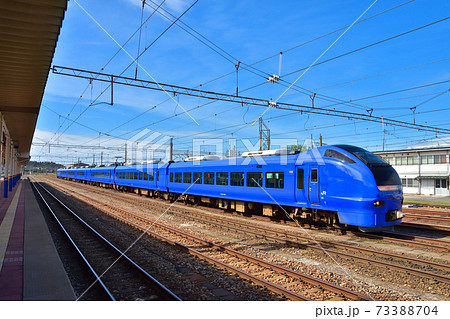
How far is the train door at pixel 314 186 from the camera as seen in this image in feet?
37.0

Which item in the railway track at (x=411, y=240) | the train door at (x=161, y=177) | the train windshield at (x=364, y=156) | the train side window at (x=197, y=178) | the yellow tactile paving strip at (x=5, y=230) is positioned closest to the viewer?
the yellow tactile paving strip at (x=5, y=230)

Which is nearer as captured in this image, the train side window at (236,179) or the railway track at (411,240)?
the railway track at (411,240)

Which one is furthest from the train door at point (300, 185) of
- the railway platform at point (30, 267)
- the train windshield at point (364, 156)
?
the railway platform at point (30, 267)

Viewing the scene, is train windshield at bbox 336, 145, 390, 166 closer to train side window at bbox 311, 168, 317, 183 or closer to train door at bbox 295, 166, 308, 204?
train side window at bbox 311, 168, 317, 183

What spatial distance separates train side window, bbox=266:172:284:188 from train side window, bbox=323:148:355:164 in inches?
92.1

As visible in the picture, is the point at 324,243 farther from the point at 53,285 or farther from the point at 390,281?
the point at 53,285

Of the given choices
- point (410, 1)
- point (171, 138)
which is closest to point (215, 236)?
point (410, 1)

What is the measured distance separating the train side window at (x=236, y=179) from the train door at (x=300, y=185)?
371 cm

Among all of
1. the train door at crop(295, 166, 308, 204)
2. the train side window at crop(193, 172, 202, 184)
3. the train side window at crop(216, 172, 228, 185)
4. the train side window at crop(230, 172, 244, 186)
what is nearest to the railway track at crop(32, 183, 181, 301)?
the train door at crop(295, 166, 308, 204)

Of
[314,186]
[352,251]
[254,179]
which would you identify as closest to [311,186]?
[314,186]

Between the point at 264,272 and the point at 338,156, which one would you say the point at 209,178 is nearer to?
the point at 338,156

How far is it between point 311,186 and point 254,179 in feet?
11.8

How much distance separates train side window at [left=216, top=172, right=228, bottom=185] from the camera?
54.7 feet

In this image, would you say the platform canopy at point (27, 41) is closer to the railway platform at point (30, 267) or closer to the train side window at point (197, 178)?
the railway platform at point (30, 267)
